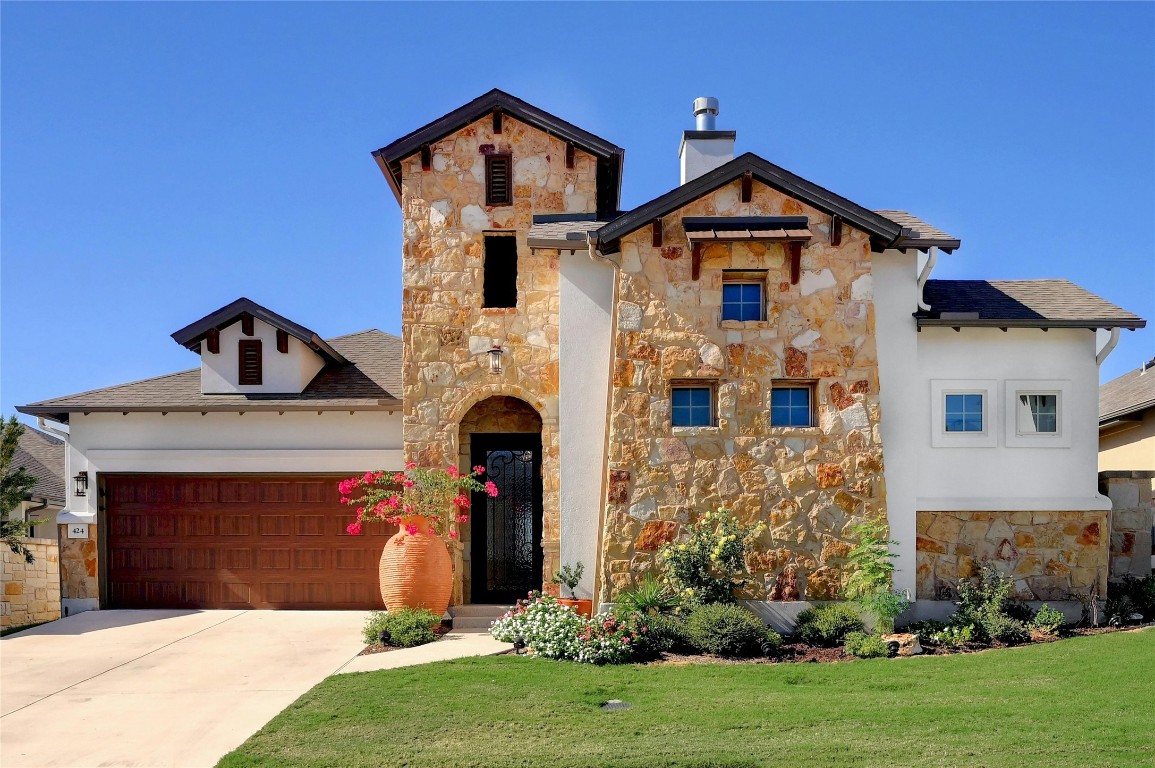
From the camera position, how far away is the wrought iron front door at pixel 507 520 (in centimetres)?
1590

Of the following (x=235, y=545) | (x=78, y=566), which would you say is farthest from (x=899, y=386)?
(x=78, y=566)

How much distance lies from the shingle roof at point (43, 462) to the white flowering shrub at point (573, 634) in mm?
14580

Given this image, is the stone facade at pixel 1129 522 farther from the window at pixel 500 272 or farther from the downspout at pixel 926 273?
the window at pixel 500 272

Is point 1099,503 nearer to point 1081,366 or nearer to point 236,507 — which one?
point 1081,366

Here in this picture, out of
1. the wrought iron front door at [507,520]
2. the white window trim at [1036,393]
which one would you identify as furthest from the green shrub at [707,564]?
the white window trim at [1036,393]

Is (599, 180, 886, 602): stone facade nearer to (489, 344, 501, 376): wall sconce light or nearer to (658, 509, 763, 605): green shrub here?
(658, 509, 763, 605): green shrub

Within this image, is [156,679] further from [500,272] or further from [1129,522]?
[1129,522]

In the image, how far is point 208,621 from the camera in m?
15.0

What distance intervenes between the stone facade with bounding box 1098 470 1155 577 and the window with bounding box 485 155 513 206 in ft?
33.6

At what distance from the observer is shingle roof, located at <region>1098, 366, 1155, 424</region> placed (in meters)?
18.6

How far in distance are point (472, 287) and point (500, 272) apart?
0.74 m

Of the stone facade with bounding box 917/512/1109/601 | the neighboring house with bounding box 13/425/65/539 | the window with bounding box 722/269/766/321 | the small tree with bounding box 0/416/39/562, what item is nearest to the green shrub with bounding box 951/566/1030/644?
the stone facade with bounding box 917/512/1109/601

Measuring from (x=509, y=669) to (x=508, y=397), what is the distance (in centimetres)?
585

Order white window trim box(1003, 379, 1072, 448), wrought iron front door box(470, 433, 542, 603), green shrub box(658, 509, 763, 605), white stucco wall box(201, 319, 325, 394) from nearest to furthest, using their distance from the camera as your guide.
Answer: green shrub box(658, 509, 763, 605), white window trim box(1003, 379, 1072, 448), wrought iron front door box(470, 433, 542, 603), white stucco wall box(201, 319, 325, 394)
